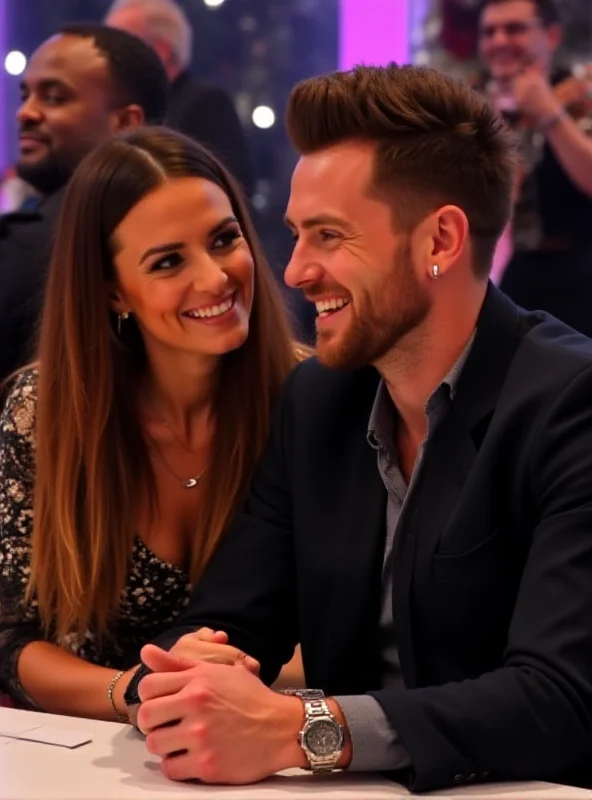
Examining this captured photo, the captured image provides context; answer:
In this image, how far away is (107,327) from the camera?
8.18ft

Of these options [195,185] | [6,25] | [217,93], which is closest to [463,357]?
[195,185]

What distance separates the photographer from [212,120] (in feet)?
14.1

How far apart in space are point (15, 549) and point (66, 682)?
11.3 inches

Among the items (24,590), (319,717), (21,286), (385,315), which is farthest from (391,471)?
(21,286)

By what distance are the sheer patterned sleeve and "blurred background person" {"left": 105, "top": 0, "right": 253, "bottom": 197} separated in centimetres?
176

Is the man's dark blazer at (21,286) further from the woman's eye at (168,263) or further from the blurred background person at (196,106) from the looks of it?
the blurred background person at (196,106)

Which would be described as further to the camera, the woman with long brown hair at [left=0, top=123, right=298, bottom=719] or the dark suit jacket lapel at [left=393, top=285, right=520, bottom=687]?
the woman with long brown hair at [left=0, top=123, right=298, bottom=719]

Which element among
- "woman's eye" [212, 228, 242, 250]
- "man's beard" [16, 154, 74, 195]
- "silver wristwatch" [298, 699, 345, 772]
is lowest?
"silver wristwatch" [298, 699, 345, 772]

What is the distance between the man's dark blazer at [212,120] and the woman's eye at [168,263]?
180cm

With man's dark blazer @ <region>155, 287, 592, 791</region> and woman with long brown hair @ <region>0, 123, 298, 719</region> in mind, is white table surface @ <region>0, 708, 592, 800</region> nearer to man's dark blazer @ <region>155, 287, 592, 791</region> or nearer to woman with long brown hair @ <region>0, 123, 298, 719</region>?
man's dark blazer @ <region>155, 287, 592, 791</region>

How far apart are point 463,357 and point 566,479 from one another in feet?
0.95

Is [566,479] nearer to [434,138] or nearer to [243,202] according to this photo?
[434,138]

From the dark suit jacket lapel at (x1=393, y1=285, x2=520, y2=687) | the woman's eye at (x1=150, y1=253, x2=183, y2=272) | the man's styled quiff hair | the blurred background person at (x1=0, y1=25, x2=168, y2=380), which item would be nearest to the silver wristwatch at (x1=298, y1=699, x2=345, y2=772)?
the dark suit jacket lapel at (x1=393, y1=285, x2=520, y2=687)

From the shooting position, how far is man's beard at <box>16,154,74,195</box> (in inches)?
149
